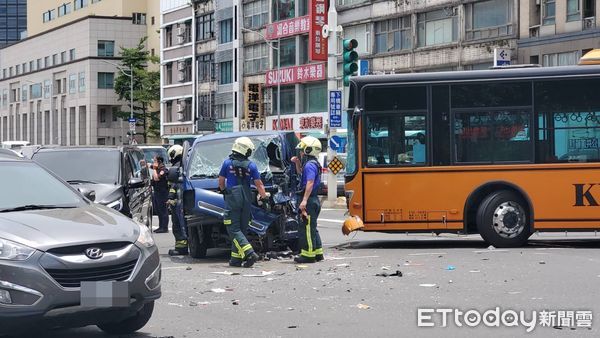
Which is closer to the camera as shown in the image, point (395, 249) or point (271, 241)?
point (271, 241)

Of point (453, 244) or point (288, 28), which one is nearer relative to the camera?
point (453, 244)

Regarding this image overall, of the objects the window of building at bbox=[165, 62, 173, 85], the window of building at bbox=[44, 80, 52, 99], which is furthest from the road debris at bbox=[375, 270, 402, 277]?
the window of building at bbox=[44, 80, 52, 99]

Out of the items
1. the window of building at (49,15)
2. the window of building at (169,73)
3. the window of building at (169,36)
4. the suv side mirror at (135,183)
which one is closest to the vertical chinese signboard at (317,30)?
the window of building at (169,73)

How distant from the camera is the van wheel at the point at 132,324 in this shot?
7.93 metres

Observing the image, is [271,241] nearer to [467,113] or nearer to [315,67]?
[467,113]

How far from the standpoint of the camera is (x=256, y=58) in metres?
62.9

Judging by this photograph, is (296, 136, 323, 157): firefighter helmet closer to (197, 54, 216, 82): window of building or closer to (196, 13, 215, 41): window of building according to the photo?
(197, 54, 216, 82): window of building

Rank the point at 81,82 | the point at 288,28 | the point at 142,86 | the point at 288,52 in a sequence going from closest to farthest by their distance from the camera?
the point at 288,28 < the point at 288,52 < the point at 142,86 < the point at 81,82

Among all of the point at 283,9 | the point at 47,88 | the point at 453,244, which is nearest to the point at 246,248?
the point at 453,244

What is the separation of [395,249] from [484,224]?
1618 mm

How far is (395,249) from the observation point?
15.4 metres

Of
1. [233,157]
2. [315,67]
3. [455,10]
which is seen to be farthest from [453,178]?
[315,67]

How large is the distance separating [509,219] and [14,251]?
32.5 feet

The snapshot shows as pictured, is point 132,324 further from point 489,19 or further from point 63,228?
point 489,19
